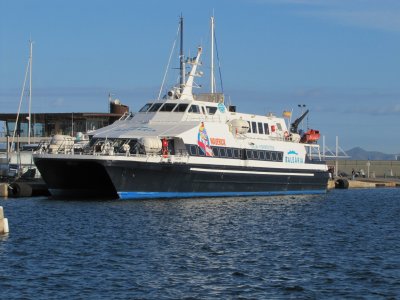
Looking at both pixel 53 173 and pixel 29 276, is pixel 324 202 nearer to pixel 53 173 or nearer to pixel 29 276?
pixel 53 173

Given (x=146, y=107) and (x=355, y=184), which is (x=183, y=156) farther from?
(x=355, y=184)

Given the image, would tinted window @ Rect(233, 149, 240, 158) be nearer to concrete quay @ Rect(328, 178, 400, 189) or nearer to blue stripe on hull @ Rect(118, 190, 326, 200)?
blue stripe on hull @ Rect(118, 190, 326, 200)

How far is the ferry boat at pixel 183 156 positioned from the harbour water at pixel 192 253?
2.73m

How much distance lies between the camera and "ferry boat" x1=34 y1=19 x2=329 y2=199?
51344 mm

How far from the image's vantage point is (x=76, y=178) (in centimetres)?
5338

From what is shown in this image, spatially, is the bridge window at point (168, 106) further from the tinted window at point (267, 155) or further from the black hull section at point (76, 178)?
the tinted window at point (267, 155)

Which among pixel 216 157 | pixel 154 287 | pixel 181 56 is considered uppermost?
pixel 181 56

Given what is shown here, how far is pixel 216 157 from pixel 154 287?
32988 millimetres

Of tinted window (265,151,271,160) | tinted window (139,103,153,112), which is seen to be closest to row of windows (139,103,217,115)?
tinted window (139,103,153,112)

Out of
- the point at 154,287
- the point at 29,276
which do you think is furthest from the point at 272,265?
the point at 29,276

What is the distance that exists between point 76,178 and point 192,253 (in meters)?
24.4

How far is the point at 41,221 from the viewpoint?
4053 cm

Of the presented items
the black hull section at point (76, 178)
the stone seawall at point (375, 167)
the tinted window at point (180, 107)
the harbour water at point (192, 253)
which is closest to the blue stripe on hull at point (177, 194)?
the black hull section at point (76, 178)

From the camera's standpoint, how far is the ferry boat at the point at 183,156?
2021 inches
